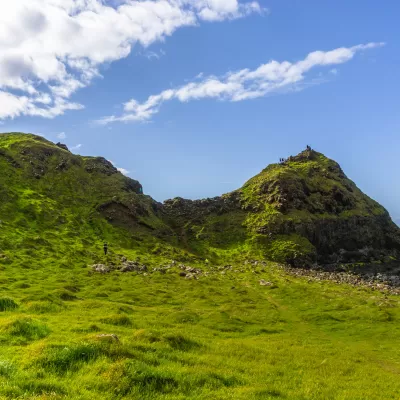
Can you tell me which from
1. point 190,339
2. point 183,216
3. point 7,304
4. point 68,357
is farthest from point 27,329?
point 183,216

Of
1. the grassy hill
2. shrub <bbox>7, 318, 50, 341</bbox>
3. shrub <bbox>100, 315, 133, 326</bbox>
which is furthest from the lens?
shrub <bbox>100, 315, 133, 326</bbox>

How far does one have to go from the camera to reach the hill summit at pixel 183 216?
336 ft

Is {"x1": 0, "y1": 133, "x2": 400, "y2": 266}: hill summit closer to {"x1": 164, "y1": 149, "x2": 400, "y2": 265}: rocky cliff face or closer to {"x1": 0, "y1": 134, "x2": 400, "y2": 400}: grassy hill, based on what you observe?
{"x1": 164, "y1": 149, "x2": 400, "y2": 265}: rocky cliff face

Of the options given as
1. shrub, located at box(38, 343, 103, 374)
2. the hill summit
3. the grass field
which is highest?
the hill summit

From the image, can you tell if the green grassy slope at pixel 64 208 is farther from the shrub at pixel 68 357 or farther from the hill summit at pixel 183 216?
the shrub at pixel 68 357

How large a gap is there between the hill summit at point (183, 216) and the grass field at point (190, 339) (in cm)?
2913

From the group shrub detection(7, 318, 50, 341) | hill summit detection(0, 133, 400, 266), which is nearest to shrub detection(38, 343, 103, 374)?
shrub detection(7, 318, 50, 341)

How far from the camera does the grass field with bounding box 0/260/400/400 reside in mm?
16797

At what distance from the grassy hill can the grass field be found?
139 millimetres

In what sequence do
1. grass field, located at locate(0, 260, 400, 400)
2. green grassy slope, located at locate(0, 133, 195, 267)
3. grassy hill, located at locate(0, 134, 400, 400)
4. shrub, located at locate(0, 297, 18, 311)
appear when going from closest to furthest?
1. grass field, located at locate(0, 260, 400, 400)
2. grassy hill, located at locate(0, 134, 400, 400)
3. shrub, located at locate(0, 297, 18, 311)
4. green grassy slope, located at locate(0, 133, 195, 267)

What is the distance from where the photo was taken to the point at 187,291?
63.0 m

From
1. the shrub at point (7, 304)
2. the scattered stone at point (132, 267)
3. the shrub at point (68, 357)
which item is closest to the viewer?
the shrub at point (68, 357)

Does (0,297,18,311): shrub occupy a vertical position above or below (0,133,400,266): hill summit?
below

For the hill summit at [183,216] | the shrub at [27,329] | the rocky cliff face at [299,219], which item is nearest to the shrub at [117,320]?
the shrub at [27,329]
